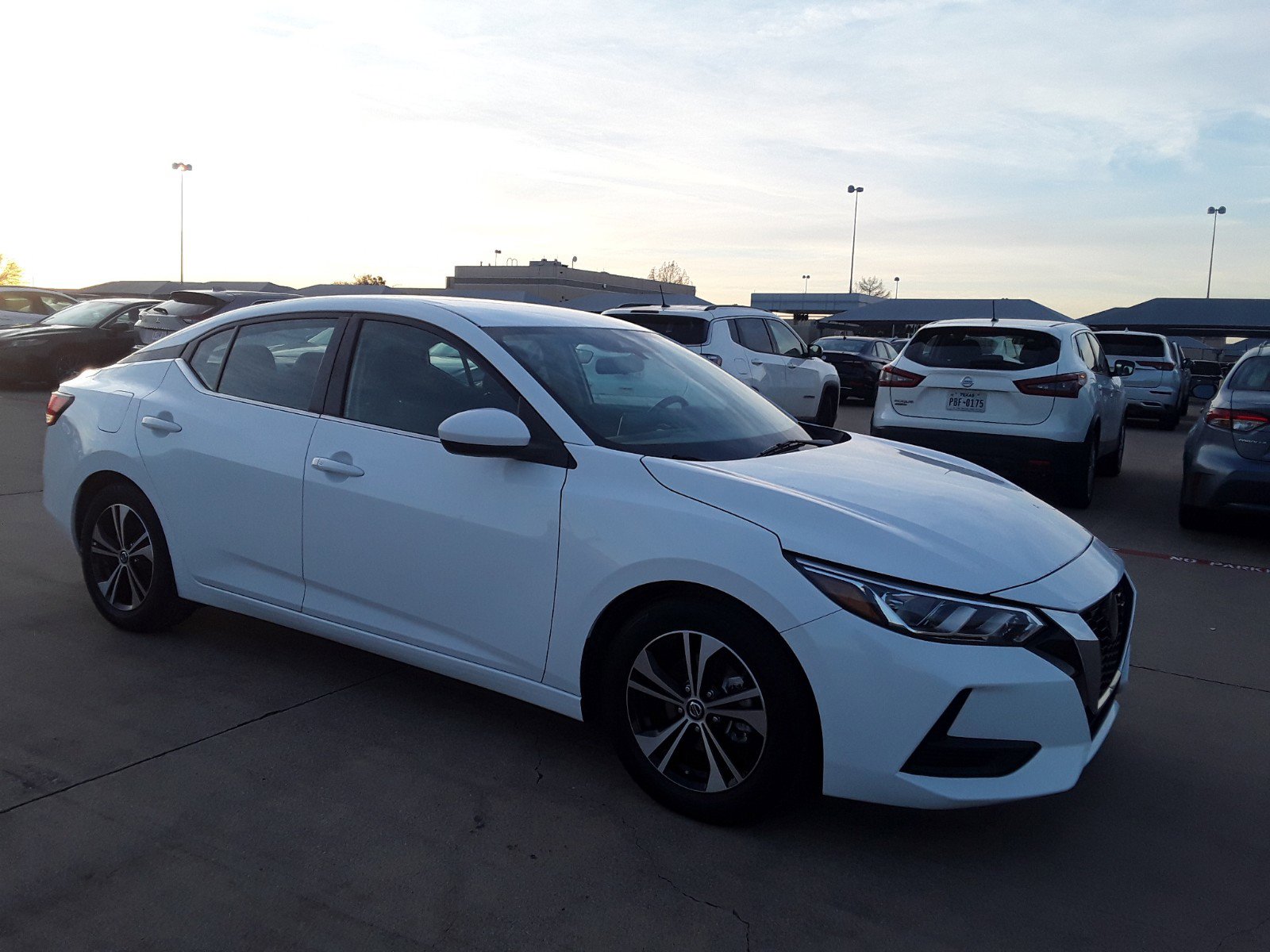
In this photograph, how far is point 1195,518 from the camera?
852 centimetres

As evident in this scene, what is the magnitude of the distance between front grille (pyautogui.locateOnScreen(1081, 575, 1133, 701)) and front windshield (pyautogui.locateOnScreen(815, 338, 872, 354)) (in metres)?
19.2

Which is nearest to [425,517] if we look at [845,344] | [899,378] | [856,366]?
[899,378]

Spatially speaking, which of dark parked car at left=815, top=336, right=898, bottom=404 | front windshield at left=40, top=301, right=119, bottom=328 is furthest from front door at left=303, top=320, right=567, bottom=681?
dark parked car at left=815, top=336, right=898, bottom=404

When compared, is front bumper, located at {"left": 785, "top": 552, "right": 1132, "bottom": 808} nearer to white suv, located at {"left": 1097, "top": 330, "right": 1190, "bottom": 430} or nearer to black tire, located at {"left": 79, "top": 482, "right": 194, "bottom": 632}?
black tire, located at {"left": 79, "top": 482, "right": 194, "bottom": 632}

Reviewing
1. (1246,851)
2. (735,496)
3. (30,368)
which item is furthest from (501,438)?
(30,368)

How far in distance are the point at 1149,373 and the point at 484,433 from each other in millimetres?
17924

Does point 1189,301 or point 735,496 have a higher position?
point 1189,301

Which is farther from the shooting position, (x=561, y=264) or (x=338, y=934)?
(x=561, y=264)

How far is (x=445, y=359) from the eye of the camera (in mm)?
3945

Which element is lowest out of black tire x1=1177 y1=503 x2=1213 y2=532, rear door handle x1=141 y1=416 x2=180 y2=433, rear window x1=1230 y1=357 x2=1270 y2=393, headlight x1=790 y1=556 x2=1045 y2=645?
black tire x1=1177 y1=503 x2=1213 y2=532

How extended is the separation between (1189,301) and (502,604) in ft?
176

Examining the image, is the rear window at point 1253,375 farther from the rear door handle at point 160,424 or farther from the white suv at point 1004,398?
the rear door handle at point 160,424

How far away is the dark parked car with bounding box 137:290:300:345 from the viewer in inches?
621

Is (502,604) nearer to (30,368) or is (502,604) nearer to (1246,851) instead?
(1246,851)
